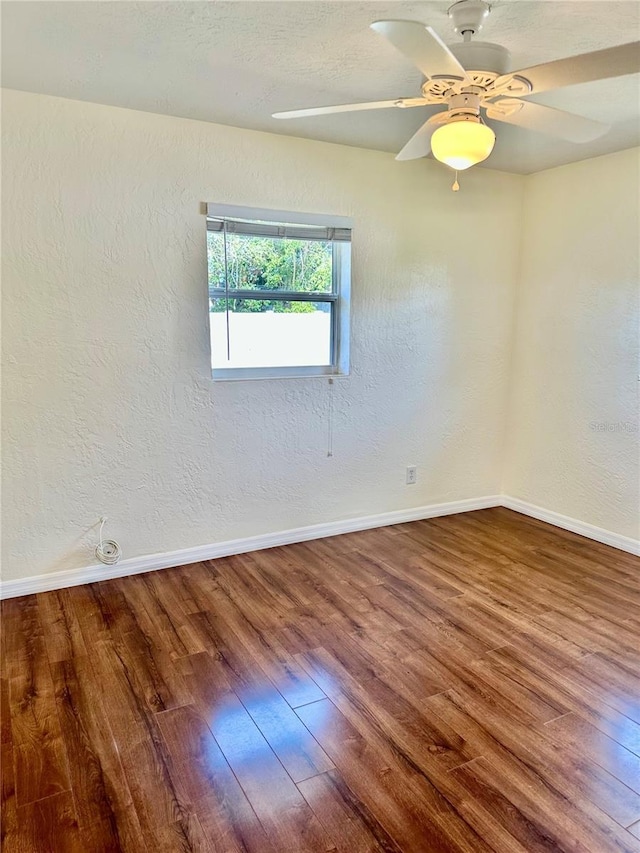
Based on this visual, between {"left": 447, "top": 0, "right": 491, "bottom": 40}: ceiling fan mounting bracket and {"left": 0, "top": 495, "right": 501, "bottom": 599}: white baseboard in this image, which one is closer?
{"left": 447, "top": 0, "right": 491, "bottom": 40}: ceiling fan mounting bracket

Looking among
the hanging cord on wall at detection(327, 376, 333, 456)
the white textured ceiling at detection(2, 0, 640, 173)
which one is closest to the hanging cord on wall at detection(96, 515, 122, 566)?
the hanging cord on wall at detection(327, 376, 333, 456)

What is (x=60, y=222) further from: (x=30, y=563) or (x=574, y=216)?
(x=574, y=216)

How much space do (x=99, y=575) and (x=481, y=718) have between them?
2.04 m

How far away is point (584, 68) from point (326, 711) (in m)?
2.22

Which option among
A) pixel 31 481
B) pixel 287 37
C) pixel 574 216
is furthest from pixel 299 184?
pixel 31 481

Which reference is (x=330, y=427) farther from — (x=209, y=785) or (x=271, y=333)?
(x=209, y=785)

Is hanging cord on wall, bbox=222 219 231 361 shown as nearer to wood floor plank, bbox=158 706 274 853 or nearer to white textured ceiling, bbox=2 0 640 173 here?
white textured ceiling, bbox=2 0 640 173

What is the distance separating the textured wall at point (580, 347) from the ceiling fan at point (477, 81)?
1.52m

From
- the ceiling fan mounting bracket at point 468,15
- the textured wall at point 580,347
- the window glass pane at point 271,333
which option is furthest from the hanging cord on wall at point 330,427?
the ceiling fan mounting bracket at point 468,15

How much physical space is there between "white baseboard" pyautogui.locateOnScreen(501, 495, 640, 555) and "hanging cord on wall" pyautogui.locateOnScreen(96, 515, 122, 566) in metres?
2.87

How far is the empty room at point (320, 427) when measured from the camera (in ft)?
5.46

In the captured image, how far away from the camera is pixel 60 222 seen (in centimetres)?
263

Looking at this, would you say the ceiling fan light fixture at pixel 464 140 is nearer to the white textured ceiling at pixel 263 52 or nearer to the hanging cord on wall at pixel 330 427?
the white textured ceiling at pixel 263 52

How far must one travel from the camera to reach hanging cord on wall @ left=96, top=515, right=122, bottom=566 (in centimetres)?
292
